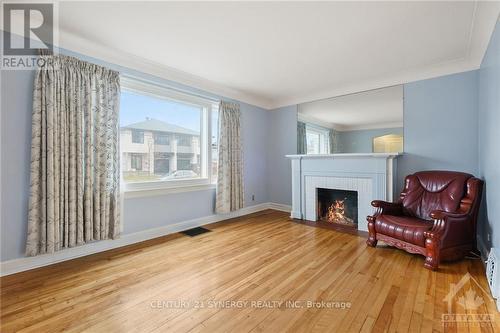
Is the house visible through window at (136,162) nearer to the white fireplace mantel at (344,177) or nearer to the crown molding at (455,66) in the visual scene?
the white fireplace mantel at (344,177)

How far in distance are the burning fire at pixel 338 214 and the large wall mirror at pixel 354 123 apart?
996mm

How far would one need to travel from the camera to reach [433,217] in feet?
8.06

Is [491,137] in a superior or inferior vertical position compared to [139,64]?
inferior

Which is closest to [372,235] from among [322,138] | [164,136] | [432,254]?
[432,254]

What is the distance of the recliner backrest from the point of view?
280 cm

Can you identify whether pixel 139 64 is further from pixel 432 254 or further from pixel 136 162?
pixel 432 254

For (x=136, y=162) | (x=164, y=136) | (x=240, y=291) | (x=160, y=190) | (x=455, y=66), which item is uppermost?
(x=455, y=66)

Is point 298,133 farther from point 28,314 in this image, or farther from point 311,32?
point 28,314

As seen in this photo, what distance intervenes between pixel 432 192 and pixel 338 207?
59.4 inches

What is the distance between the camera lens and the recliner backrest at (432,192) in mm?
2799

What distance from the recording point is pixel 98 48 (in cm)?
277

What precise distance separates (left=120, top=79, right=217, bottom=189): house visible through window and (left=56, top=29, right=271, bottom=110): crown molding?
0.66ft

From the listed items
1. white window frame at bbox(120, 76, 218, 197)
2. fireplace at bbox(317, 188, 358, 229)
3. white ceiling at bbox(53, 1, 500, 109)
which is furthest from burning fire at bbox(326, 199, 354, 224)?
white window frame at bbox(120, 76, 218, 197)

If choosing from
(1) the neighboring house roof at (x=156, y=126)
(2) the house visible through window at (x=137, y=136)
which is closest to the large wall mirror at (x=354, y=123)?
(1) the neighboring house roof at (x=156, y=126)
